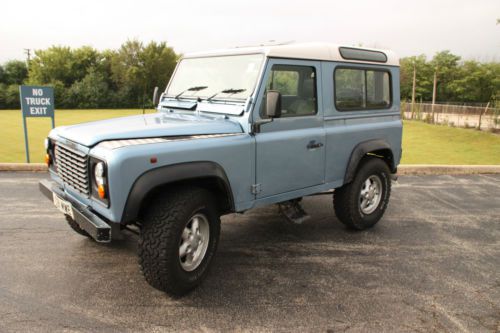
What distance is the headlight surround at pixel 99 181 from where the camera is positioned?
2941 millimetres

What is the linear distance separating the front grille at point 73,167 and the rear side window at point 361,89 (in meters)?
2.71

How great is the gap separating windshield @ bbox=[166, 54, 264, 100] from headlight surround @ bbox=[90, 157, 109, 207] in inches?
56.8

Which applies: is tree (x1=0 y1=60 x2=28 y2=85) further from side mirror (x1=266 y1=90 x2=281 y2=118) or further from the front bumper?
side mirror (x1=266 y1=90 x2=281 y2=118)

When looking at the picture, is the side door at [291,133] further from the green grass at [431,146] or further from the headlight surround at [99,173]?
the green grass at [431,146]

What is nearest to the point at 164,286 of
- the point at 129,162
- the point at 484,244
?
the point at 129,162

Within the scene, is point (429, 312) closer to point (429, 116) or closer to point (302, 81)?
point (302, 81)

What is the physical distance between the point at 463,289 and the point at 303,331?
171cm

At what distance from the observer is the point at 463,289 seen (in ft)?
12.0

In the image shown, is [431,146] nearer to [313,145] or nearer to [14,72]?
[313,145]

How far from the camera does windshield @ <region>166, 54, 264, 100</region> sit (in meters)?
3.85

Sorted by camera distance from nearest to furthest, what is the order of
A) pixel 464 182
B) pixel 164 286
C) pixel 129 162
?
pixel 129 162 < pixel 164 286 < pixel 464 182

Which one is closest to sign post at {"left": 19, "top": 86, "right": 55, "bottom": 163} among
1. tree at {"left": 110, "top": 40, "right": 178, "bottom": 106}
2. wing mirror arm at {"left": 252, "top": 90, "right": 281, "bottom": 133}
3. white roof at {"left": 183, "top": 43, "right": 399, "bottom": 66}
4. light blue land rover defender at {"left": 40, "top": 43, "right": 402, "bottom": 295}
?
light blue land rover defender at {"left": 40, "top": 43, "right": 402, "bottom": 295}

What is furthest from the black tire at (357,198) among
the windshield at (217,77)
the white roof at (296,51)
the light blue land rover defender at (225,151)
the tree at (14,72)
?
the tree at (14,72)

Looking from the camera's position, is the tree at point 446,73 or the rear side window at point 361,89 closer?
the rear side window at point 361,89
